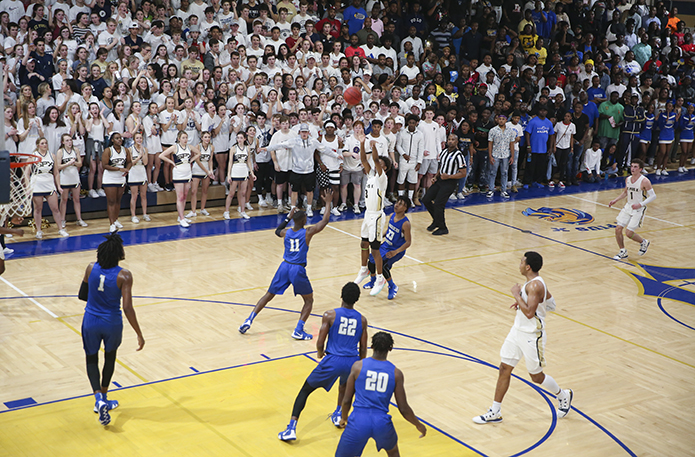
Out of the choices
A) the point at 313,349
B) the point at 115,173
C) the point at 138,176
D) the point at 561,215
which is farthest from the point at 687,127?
the point at 313,349

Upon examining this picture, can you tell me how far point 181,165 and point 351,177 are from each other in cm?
373

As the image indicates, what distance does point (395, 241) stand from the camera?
1095cm

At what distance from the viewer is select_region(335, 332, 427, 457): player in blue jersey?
221 inches

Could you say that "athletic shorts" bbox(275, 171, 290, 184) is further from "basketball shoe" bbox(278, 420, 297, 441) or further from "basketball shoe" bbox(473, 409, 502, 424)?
"basketball shoe" bbox(278, 420, 297, 441)

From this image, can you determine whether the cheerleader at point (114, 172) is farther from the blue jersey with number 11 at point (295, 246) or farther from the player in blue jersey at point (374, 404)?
the player in blue jersey at point (374, 404)

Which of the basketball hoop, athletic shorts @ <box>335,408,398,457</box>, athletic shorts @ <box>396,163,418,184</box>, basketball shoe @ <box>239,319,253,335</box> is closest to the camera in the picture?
athletic shorts @ <box>335,408,398,457</box>

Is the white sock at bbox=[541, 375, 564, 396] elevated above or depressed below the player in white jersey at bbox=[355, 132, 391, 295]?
below

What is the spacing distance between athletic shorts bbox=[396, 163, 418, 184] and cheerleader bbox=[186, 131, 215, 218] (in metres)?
4.13

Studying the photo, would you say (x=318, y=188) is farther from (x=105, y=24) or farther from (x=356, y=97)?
(x=105, y=24)

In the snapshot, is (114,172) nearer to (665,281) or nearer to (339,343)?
(339,343)

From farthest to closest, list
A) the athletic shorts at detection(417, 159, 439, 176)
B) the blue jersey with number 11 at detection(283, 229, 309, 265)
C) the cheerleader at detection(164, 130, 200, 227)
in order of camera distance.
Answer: the athletic shorts at detection(417, 159, 439, 176), the cheerleader at detection(164, 130, 200, 227), the blue jersey with number 11 at detection(283, 229, 309, 265)

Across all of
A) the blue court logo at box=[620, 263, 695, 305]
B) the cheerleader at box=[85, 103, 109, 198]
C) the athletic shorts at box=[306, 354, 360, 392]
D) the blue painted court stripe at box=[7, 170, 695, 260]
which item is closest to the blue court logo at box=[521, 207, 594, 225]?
the blue painted court stripe at box=[7, 170, 695, 260]

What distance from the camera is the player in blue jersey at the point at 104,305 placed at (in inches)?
270

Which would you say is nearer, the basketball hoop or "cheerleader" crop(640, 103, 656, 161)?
the basketball hoop
